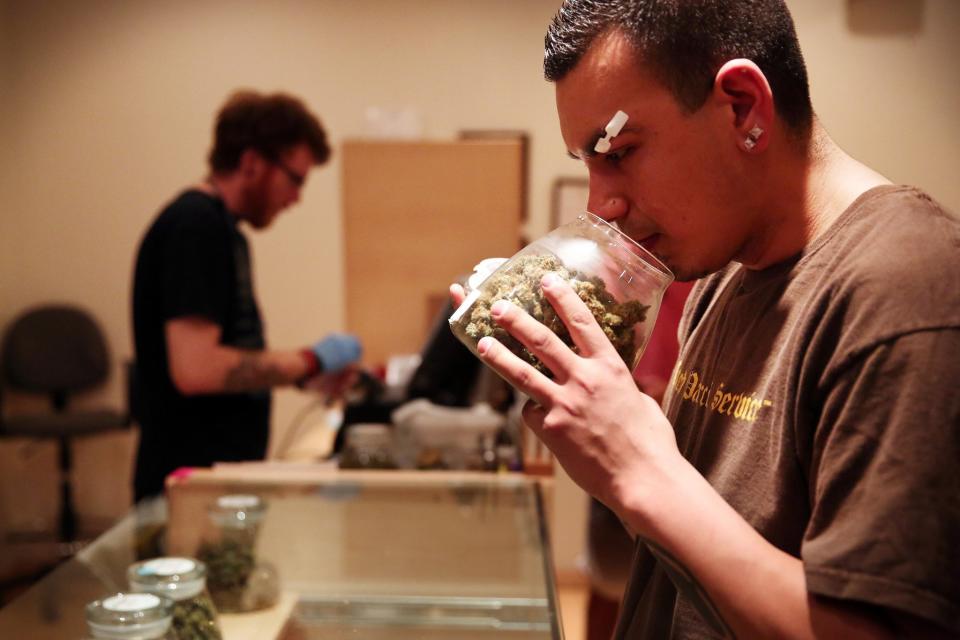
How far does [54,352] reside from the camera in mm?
4305

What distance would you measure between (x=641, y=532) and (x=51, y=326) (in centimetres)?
419

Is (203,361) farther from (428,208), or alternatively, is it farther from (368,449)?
(428,208)

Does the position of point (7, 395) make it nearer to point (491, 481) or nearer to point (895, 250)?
point (491, 481)

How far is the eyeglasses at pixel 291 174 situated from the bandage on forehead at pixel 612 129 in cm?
185

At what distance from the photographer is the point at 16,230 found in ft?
14.6

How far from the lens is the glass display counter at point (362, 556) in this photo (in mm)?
1247

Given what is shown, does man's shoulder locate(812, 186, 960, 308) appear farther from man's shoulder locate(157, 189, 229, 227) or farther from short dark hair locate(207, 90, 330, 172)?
short dark hair locate(207, 90, 330, 172)

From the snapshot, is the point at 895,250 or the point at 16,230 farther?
the point at 16,230

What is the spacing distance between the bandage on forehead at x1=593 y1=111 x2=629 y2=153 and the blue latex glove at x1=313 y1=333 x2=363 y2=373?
1.95 meters

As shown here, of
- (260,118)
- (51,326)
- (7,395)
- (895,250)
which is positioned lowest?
(7,395)

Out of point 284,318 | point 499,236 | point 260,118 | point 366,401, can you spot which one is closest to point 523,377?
point 366,401

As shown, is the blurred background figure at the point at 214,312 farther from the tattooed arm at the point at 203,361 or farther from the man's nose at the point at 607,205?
the man's nose at the point at 607,205

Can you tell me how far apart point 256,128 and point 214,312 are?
584mm

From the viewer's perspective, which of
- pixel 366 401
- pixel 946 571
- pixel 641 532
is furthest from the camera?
pixel 366 401
